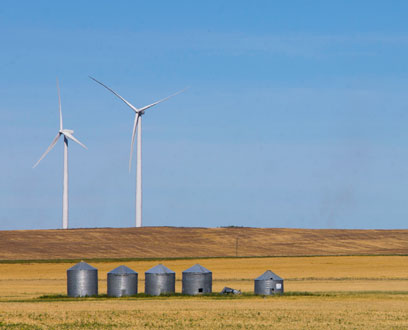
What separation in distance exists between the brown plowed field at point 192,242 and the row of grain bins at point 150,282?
56169 millimetres

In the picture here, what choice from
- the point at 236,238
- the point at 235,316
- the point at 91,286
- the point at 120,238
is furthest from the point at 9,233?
the point at 235,316

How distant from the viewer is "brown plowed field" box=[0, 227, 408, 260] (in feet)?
460

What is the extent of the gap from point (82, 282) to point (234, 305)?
17315mm

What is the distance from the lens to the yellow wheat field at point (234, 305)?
1983 inches

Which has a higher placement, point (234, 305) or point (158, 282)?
point (158, 282)

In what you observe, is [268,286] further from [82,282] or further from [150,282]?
[82,282]

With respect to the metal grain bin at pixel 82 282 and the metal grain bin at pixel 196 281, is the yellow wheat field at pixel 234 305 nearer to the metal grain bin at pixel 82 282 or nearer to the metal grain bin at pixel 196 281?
the metal grain bin at pixel 82 282

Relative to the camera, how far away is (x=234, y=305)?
213 feet

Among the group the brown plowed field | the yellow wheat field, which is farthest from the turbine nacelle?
the yellow wheat field

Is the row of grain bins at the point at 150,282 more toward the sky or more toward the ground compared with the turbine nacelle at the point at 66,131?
more toward the ground

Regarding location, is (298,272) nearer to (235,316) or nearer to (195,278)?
(195,278)

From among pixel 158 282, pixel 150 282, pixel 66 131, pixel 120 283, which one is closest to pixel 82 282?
pixel 120 283

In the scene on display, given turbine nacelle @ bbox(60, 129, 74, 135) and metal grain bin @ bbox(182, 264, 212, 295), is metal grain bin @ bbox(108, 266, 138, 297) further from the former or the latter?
turbine nacelle @ bbox(60, 129, 74, 135)

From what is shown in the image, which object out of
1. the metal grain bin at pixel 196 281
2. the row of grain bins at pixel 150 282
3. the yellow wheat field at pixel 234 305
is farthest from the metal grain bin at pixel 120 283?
the metal grain bin at pixel 196 281
